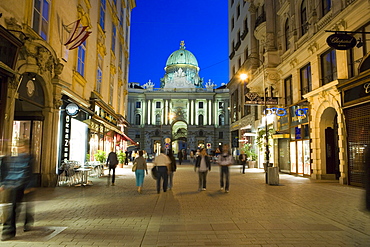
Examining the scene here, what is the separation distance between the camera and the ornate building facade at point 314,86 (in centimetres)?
1330

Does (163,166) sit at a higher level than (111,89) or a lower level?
lower

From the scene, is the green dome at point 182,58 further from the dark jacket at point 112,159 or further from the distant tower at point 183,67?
the dark jacket at point 112,159

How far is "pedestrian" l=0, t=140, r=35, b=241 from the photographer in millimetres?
5523

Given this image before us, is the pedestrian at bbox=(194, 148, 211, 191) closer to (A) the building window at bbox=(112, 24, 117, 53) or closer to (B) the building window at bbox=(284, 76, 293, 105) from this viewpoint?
(B) the building window at bbox=(284, 76, 293, 105)

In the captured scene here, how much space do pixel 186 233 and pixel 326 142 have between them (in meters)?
13.9

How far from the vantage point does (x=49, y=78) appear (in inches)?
498

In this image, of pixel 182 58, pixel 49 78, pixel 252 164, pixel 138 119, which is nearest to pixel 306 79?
pixel 252 164

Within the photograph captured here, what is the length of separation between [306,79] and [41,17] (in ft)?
50.4

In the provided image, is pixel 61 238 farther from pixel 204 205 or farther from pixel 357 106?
pixel 357 106

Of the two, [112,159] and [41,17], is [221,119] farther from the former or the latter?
[41,17]

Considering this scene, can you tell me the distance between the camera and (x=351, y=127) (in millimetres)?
13789

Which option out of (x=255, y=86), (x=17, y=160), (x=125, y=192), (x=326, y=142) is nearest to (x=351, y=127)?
(x=326, y=142)

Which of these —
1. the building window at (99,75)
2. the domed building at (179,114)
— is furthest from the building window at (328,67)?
the domed building at (179,114)

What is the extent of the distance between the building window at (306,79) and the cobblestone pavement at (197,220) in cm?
949
